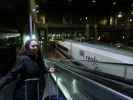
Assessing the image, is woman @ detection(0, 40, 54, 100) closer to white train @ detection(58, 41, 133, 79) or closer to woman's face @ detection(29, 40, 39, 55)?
woman's face @ detection(29, 40, 39, 55)

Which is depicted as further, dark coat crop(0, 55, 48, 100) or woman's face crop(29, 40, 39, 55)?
woman's face crop(29, 40, 39, 55)

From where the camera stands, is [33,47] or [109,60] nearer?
[33,47]

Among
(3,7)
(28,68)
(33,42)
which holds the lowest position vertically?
(28,68)

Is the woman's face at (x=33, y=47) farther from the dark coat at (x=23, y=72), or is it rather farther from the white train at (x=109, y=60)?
the white train at (x=109, y=60)

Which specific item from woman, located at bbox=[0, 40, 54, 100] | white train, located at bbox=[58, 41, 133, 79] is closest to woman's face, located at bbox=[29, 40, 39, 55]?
woman, located at bbox=[0, 40, 54, 100]

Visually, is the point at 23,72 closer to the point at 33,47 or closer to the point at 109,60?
the point at 33,47

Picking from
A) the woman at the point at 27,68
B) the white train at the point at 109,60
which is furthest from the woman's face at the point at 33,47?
the white train at the point at 109,60

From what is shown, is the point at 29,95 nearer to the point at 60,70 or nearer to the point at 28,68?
the point at 28,68

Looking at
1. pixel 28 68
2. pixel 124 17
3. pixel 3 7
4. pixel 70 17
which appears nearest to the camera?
pixel 28 68

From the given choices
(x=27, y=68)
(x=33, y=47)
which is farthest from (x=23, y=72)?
(x=33, y=47)

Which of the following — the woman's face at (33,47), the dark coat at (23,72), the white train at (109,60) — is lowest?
the white train at (109,60)

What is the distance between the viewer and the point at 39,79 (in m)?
3.26

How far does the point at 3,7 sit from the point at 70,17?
32.7 m

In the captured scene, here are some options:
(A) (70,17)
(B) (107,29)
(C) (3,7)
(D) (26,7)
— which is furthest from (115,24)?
(C) (3,7)
